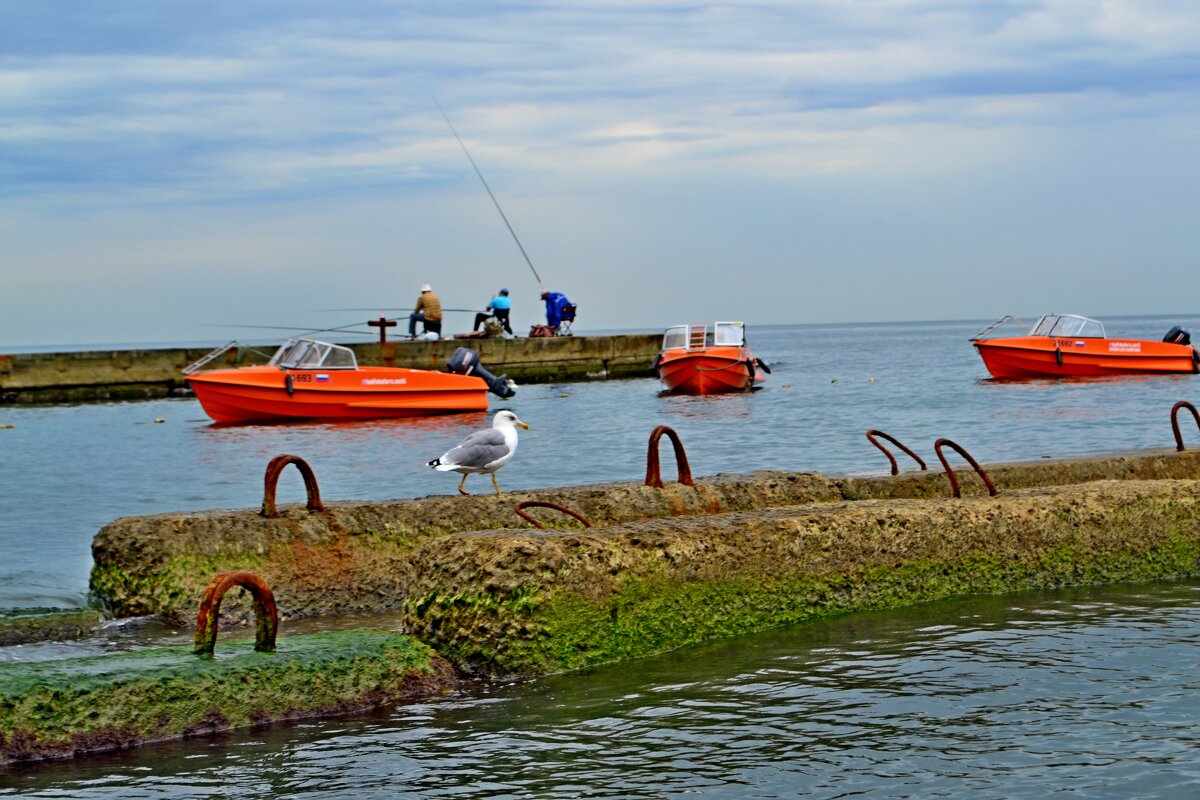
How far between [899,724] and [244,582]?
9.58ft

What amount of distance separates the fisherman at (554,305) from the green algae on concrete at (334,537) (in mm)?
38649

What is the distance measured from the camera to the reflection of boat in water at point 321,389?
29.9 meters

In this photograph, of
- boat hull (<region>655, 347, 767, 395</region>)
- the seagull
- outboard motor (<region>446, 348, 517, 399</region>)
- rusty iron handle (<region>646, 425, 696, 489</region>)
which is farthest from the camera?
boat hull (<region>655, 347, 767, 395</region>)

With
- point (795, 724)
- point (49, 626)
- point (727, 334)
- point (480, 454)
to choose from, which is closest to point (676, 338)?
point (727, 334)

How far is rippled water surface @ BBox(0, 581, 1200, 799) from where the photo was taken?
5246mm

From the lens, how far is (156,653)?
20.2 feet

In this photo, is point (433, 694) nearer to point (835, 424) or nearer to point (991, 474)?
point (991, 474)

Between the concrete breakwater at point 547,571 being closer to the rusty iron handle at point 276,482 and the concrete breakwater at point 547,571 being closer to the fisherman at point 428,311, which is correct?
the rusty iron handle at point 276,482

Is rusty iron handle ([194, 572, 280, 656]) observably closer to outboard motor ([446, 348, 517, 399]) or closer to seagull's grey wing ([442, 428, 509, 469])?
seagull's grey wing ([442, 428, 509, 469])

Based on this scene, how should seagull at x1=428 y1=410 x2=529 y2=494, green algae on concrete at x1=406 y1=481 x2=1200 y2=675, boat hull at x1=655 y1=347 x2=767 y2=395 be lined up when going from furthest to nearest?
boat hull at x1=655 y1=347 x2=767 y2=395, seagull at x1=428 y1=410 x2=529 y2=494, green algae on concrete at x1=406 y1=481 x2=1200 y2=675

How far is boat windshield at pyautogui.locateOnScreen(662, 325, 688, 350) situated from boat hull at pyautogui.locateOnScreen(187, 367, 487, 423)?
1169 centimetres

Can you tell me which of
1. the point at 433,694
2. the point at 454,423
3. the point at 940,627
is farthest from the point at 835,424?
the point at 433,694

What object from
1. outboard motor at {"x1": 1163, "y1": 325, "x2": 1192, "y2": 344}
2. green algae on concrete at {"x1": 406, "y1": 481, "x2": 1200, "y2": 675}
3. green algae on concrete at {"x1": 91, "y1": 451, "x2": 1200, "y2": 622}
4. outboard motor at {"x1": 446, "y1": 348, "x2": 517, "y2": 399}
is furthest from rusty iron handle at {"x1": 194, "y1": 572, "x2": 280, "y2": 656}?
outboard motor at {"x1": 1163, "y1": 325, "x2": 1192, "y2": 344}

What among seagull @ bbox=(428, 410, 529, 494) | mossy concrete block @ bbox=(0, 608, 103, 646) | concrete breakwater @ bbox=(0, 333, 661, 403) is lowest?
mossy concrete block @ bbox=(0, 608, 103, 646)
